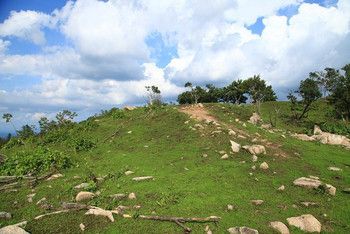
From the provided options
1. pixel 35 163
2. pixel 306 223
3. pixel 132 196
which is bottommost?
pixel 306 223

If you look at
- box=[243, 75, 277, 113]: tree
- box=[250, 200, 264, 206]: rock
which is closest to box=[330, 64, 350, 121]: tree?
box=[243, 75, 277, 113]: tree

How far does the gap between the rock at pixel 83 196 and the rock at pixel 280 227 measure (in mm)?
8535

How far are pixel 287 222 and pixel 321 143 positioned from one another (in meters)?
18.8

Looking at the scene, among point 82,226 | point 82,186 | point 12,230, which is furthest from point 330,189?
point 12,230

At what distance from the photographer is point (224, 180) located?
1931cm

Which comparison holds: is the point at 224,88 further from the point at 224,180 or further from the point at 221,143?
the point at 224,180

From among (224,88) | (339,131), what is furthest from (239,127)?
(224,88)

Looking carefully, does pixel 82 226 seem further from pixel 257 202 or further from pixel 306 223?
pixel 306 223

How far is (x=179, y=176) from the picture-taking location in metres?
20.2

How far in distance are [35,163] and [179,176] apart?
1000 cm

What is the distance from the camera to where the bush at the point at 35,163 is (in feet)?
74.5

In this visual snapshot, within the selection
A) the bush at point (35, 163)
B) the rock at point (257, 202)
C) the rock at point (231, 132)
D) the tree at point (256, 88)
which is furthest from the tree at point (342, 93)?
the bush at point (35, 163)

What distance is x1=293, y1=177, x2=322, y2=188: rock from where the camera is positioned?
18.4 metres

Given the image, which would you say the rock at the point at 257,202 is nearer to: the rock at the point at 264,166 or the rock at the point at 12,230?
the rock at the point at 264,166
